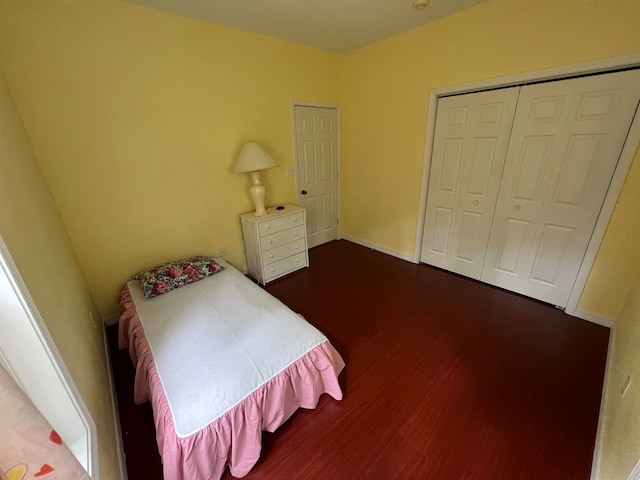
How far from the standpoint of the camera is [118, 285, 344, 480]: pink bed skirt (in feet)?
3.59

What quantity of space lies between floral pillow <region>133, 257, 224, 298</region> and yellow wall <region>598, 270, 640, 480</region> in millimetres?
2530

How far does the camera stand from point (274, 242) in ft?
9.30

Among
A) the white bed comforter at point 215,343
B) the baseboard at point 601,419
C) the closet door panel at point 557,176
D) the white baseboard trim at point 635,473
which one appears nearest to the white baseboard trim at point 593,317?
the closet door panel at point 557,176

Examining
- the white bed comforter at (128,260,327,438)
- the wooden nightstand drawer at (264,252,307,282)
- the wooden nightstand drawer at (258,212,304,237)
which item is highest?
the wooden nightstand drawer at (258,212,304,237)

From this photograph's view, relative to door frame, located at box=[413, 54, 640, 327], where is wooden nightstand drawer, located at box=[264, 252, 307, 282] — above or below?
below

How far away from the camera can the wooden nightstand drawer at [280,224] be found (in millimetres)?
2708

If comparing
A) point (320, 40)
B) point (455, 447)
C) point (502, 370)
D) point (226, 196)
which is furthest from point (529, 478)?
point (320, 40)

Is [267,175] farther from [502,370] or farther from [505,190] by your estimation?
[502,370]

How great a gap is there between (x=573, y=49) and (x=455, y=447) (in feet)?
8.80

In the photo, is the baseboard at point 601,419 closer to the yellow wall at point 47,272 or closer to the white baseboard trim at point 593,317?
the white baseboard trim at point 593,317

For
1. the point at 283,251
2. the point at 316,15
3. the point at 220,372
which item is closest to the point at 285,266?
the point at 283,251

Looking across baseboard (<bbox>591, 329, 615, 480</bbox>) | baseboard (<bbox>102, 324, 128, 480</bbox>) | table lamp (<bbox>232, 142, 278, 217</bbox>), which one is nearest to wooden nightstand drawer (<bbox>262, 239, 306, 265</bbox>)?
table lamp (<bbox>232, 142, 278, 217</bbox>)

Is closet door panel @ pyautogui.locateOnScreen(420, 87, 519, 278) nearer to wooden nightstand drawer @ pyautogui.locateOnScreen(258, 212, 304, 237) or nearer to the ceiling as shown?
the ceiling

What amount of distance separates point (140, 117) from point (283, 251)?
1.73 meters
